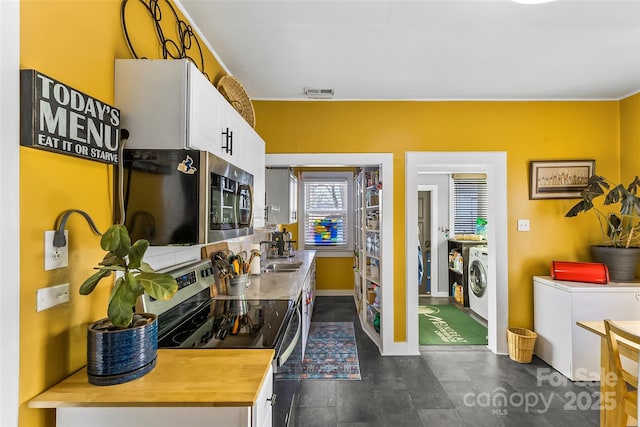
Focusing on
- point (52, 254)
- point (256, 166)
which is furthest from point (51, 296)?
point (256, 166)

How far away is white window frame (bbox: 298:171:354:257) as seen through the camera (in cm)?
575

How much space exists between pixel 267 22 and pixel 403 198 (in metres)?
2.06

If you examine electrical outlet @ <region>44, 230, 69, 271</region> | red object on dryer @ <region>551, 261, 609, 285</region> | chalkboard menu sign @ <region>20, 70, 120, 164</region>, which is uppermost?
chalkboard menu sign @ <region>20, 70, 120, 164</region>

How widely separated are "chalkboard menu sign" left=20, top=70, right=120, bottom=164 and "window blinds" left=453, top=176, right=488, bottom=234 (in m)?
5.37

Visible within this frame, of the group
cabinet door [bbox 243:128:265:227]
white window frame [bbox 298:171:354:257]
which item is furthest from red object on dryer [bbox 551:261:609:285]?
white window frame [bbox 298:171:354:257]

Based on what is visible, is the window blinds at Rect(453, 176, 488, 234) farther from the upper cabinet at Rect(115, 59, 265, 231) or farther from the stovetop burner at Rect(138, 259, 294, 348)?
the upper cabinet at Rect(115, 59, 265, 231)

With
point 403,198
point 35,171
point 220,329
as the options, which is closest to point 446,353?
point 403,198

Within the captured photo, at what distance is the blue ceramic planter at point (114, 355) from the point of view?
A: 1.00 meters

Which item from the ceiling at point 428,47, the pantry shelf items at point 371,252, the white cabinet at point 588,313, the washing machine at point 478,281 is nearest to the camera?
the ceiling at point 428,47

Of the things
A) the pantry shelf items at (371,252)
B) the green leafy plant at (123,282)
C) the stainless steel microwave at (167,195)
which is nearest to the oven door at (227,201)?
the stainless steel microwave at (167,195)

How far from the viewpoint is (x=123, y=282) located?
102cm

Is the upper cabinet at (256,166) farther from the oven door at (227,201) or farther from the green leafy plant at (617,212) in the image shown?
the green leafy plant at (617,212)

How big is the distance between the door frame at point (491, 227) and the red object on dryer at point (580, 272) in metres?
0.43

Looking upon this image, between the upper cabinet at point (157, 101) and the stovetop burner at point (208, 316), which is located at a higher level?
the upper cabinet at point (157, 101)
